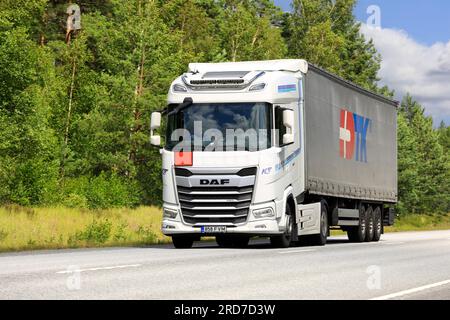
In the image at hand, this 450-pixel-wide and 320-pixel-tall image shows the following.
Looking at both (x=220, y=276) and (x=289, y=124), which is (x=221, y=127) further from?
(x=220, y=276)

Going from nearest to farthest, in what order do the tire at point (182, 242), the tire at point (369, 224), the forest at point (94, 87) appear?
the tire at point (182, 242)
the tire at point (369, 224)
the forest at point (94, 87)

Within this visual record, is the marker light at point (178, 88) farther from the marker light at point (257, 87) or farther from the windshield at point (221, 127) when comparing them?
the marker light at point (257, 87)

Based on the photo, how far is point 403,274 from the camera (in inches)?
564

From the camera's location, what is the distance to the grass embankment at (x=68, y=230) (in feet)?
75.4

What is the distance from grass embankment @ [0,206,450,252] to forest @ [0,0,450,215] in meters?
8.64

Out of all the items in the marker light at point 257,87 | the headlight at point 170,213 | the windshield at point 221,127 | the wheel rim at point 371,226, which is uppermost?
the marker light at point 257,87

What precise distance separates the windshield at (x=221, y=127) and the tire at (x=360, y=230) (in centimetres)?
793

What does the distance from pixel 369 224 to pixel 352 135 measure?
3.64 metres

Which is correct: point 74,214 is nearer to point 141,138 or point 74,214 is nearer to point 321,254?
point 321,254

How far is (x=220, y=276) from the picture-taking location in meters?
13.2

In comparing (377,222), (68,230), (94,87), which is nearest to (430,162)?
(94,87)

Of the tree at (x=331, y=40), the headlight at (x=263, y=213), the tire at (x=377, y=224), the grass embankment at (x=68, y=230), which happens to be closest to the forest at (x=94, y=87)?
the tree at (x=331, y=40)

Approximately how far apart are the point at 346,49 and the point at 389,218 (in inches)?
2370

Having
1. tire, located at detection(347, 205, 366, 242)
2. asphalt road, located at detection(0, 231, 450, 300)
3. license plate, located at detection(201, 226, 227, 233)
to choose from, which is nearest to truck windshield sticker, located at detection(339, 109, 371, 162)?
tire, located at detection(347, 205, 366, 242)
